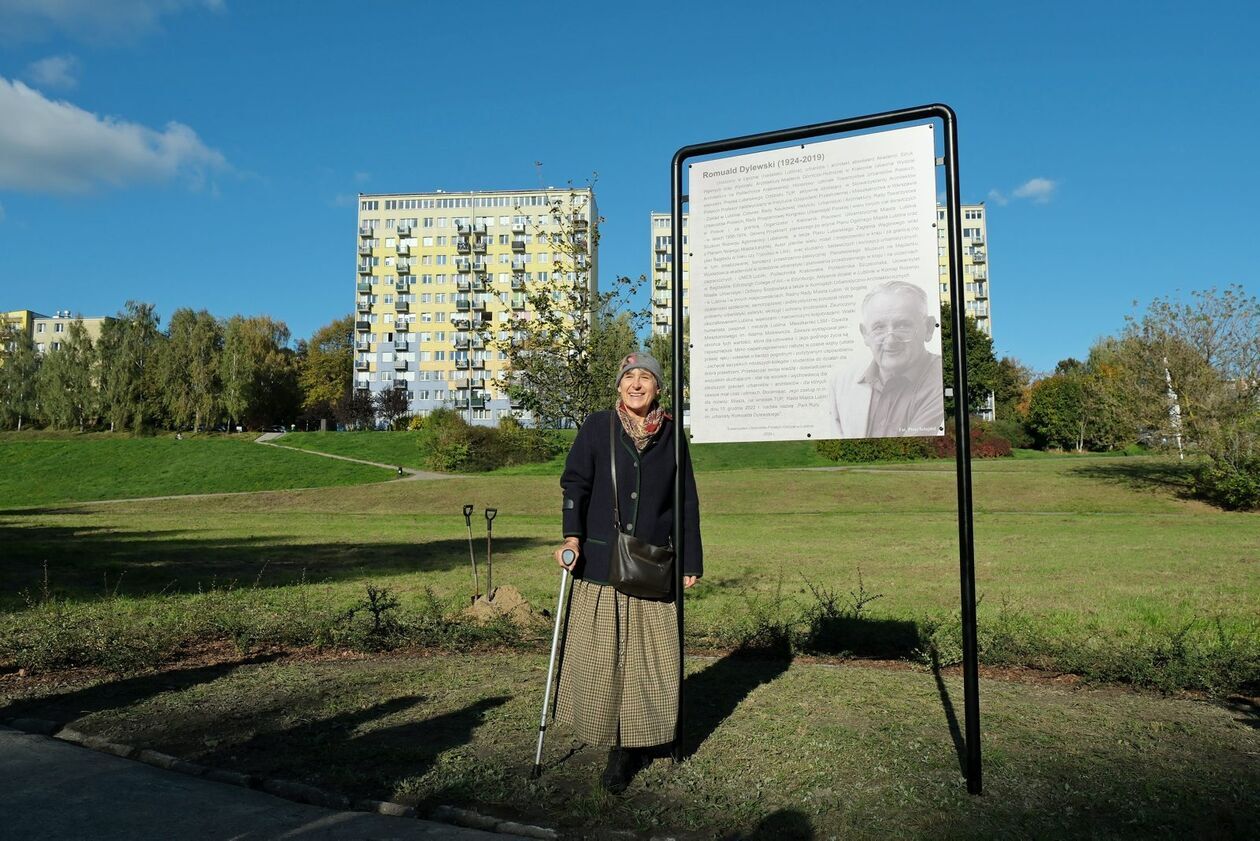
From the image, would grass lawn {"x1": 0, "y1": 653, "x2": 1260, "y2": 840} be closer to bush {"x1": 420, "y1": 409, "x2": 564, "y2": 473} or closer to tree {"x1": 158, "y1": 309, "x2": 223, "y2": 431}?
bush {"x1": 420, "y1": 409, "x2": 564, "y2": 473}

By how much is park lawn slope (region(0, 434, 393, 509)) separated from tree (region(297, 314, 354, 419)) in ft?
110

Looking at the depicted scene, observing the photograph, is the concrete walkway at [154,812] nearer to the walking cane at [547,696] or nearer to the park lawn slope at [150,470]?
the walking cane at [547,696]

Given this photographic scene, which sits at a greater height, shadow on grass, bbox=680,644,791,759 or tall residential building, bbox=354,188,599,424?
tall residential building, bbox=354,188,599,424

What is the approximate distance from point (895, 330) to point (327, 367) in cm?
10902

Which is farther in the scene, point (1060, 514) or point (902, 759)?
point (1060, 514)

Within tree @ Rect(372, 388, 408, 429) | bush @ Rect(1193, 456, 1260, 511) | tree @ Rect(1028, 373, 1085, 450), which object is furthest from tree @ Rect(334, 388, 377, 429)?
bush @ Rect(1193, 456, 1260, 511)

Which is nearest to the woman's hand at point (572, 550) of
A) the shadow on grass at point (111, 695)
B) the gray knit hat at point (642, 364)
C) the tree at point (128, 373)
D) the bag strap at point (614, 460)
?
the bag strap at point (614, 460)

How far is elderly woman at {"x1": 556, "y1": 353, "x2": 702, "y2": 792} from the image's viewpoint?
4.18m

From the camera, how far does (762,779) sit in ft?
13.0

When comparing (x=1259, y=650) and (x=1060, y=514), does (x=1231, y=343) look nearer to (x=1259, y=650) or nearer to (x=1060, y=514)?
(x=1060, y=514)

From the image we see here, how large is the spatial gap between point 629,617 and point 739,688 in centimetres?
191

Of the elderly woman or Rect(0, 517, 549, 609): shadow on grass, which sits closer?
the elderly woman

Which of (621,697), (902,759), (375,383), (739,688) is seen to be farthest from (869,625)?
(375,383)

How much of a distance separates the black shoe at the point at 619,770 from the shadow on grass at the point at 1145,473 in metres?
35.2
